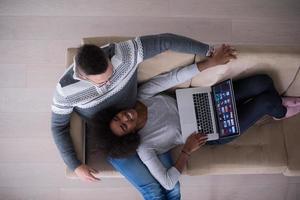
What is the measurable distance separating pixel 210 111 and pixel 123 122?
0.46 metres

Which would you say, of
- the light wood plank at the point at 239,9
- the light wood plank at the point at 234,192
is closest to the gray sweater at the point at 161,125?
the light wood plank at the point at 234,192

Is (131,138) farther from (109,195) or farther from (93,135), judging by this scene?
(109,195)

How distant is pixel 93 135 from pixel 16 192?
761mm

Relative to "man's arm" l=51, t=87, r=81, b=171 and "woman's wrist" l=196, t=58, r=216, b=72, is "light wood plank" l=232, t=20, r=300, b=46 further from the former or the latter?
"man's arm" l=51, t=87, r=81, b=171

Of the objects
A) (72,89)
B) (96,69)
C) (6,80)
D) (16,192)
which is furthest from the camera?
(6,80)

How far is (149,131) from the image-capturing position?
1644 mm

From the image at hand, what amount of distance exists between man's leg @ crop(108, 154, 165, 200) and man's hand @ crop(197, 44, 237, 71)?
53cm

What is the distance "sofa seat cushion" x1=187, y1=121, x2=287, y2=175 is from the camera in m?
1.70

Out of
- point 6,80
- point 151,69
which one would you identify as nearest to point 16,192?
point 6,80

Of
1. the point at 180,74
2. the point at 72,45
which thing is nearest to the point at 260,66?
the point at 180,74

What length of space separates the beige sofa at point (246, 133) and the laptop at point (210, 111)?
48 millimetres

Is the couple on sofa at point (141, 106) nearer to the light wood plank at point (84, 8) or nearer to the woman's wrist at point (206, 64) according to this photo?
the woman's wrist at point (206, 64)

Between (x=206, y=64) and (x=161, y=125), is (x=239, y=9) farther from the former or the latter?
(x=161, y=125)

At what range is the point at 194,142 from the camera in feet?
5.40
